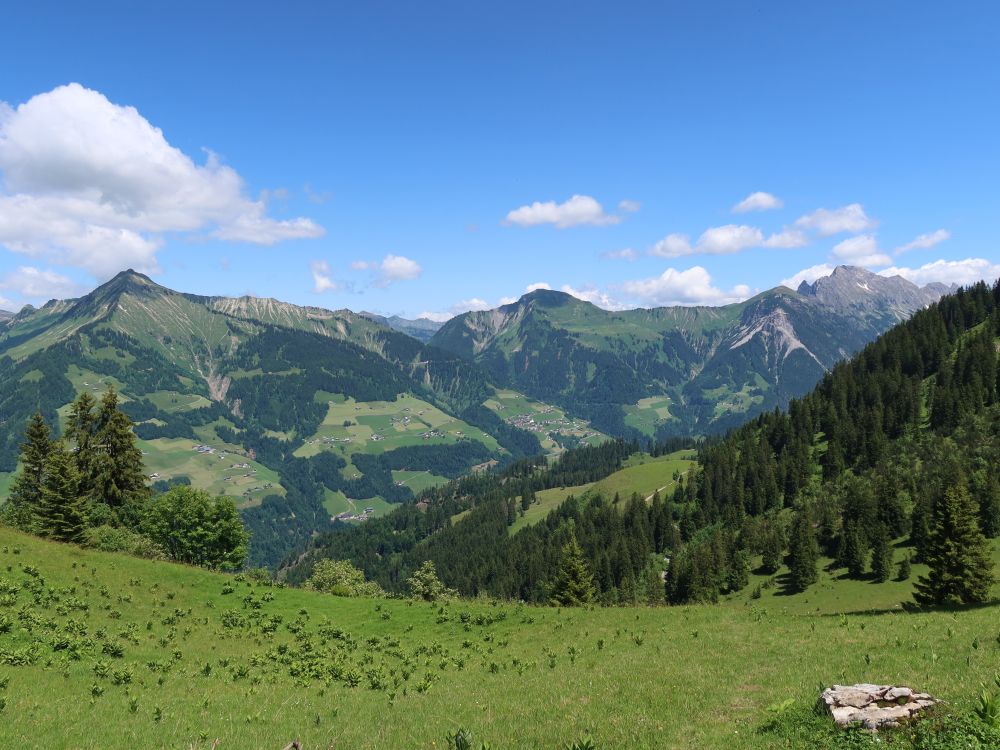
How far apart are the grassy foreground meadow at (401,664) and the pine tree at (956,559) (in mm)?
39562

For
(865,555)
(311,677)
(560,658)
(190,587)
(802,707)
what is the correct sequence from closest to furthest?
(802,707)
(311,677)
(560,658)
(190,587)
(865,555)

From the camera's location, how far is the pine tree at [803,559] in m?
100

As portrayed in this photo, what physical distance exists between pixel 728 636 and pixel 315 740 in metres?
23.8

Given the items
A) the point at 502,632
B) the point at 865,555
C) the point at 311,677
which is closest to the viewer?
the point at 311,677

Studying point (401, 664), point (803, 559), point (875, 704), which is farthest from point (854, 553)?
point (875, 704)

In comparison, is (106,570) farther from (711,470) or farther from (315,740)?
(711,470)

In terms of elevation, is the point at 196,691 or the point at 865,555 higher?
the point at 196,691

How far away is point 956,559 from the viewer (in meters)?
64.9

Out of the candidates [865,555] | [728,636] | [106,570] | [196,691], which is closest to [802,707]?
[728,636]

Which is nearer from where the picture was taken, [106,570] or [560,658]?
[560,658]

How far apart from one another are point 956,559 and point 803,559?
38.2m

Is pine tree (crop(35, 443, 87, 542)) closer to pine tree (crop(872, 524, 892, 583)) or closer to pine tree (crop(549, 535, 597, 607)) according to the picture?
pine tree (crop(549, 535, 597, 607))

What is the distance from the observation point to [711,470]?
185 m

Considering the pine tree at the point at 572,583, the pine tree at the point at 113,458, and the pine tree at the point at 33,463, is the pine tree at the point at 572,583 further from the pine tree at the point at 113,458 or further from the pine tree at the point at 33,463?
the pine tree at the point at 33,463
